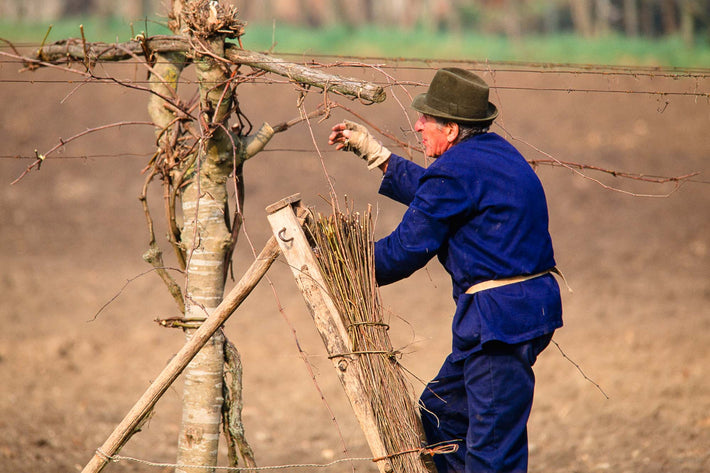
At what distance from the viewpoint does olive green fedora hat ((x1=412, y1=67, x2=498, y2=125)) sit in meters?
2.86

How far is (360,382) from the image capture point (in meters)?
2.82

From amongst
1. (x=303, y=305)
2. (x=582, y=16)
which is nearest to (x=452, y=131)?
(x=303, y=305)

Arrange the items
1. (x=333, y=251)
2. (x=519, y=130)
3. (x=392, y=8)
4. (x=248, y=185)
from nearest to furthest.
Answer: (x=333, y=251)
(x=248, y=185)
(x=519, y=130)
(x=392, y=8)

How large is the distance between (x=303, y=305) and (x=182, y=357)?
5644 millimetres

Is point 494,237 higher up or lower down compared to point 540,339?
higher up

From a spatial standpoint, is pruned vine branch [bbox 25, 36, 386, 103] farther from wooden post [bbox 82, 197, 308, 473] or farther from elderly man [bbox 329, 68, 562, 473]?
wooden post [bbox 82, 197, 308, 473]

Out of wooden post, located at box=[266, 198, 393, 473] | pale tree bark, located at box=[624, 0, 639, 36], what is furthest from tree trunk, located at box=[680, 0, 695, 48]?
wooden post, located at box=[266, 198, 393, 473]

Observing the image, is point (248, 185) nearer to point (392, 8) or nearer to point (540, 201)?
point (540, 201)

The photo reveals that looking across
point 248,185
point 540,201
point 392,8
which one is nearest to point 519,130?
point 248,185

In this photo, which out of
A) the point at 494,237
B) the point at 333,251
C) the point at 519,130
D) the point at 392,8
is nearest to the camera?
the point at 494,237

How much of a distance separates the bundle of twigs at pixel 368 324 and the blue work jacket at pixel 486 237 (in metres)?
0.19

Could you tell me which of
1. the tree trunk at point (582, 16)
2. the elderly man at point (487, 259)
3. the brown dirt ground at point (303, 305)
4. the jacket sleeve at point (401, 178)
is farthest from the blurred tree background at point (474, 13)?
the elderly man at point (487, 259)

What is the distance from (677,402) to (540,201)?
412 centimetres

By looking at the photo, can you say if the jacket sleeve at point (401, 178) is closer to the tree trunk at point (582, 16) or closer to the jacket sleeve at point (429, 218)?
the jacket sleeve at point (429, 218)
